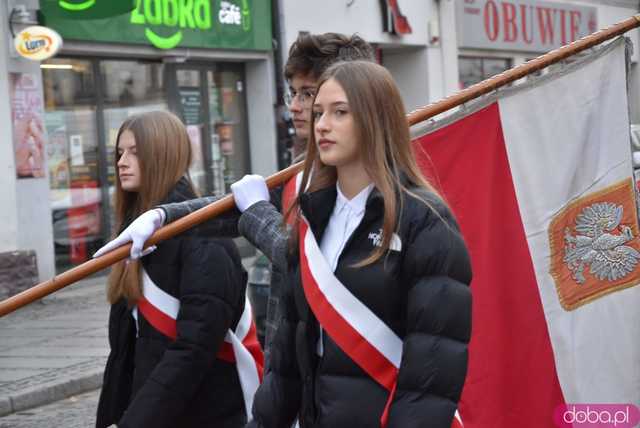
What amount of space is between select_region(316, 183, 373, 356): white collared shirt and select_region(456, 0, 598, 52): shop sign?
18.6 meters

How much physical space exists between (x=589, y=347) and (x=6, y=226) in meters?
9.86

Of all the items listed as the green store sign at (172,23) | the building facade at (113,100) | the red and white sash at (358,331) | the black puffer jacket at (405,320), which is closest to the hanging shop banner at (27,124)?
the building facade at (113,100)

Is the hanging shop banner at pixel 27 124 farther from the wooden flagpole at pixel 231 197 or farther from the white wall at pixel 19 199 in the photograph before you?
the wooden flagpole at pixel 231 197

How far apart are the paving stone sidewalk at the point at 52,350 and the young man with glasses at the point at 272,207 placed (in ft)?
15.7

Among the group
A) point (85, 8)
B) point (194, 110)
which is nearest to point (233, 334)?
point (85, 8)

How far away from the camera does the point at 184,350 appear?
11.6 feet

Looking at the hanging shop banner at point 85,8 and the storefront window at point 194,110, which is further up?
the hanging shop banner at point 85,8

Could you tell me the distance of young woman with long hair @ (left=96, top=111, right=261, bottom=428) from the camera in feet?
11.6

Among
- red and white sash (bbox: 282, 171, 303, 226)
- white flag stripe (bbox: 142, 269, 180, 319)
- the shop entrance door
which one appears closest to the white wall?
the shop entrance door

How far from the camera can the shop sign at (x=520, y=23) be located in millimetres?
21234

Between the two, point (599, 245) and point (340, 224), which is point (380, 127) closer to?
point (340, 224)

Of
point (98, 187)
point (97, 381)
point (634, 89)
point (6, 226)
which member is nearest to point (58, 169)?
point (98, 187)

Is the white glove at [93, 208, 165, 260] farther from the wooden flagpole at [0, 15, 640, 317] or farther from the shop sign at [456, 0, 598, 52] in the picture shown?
the shop sign at [456, 0, 598, 52]

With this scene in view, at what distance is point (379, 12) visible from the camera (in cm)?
1875
